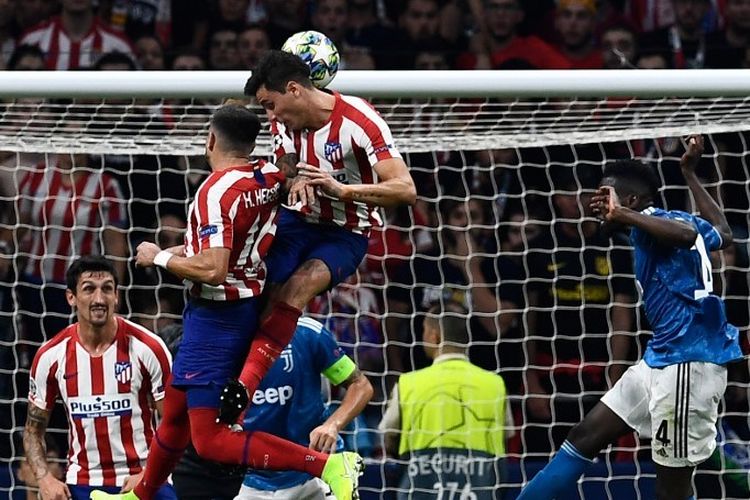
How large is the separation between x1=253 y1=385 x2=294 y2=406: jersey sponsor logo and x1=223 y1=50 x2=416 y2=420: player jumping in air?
1.39 m

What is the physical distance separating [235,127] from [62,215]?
3557 millimetres

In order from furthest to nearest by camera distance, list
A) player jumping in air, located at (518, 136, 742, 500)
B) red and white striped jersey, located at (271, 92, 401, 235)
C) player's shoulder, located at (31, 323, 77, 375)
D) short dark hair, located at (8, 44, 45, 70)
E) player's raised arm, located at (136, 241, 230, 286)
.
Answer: short dark hair, located at (8, 44, 45, 70), player's shoulder, located at (31, 323, 77, 375), player jumping in air, located at (518, 136, 742, 500), red and white striped jersey, located at (271, 92, 401, 235), player's raised arm, located at (136, 241, 230, 286)

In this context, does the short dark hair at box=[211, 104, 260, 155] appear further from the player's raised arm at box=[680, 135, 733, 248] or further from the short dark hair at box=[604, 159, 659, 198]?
the player's raised arm at box=[680, 135, 733, 248]

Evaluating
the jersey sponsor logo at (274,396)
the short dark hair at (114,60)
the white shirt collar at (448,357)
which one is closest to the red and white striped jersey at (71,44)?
the short dark hair at (114,60)

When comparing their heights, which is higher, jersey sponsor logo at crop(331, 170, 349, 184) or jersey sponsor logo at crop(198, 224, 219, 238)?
jersey sponsor logo at crop(331, 170, 349, 184)

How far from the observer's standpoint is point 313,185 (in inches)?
260

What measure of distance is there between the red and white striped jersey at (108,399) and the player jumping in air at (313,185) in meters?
1.55

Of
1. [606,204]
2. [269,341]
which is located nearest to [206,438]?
[269,341]

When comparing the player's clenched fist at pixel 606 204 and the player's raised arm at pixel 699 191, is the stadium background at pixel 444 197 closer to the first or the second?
the player's raised arm at pixel 699 191

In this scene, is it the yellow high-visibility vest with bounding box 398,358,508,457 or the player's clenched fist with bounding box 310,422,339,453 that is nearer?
the player's clenched fist with bounding box 310,422,339,453

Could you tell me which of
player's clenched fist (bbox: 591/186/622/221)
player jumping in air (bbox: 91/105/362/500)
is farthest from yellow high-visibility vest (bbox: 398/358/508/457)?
player jumping in air (bbox: 91/105/362/500)

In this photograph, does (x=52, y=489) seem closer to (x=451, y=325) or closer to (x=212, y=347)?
(x=212, y=347)

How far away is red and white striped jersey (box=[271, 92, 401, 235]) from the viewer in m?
6.82

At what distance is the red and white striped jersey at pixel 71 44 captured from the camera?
11258mm
